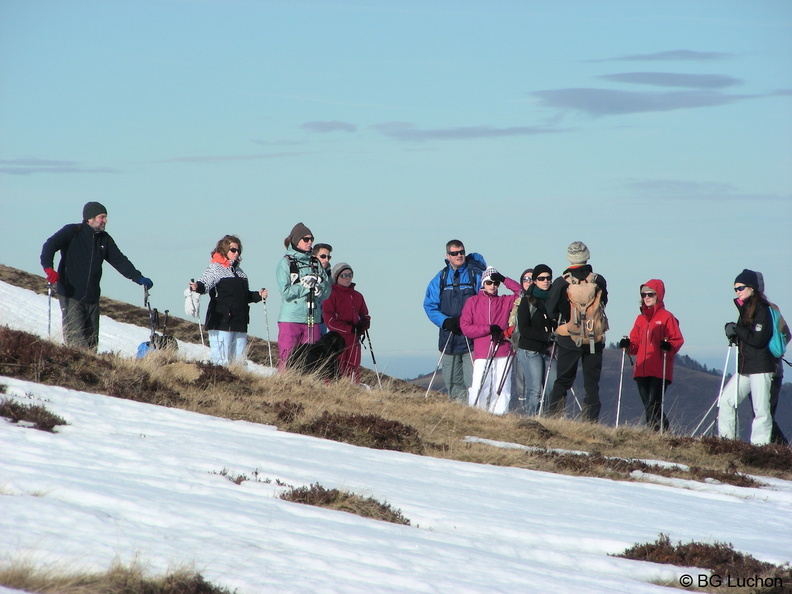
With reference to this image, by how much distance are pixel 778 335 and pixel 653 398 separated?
2256 mm

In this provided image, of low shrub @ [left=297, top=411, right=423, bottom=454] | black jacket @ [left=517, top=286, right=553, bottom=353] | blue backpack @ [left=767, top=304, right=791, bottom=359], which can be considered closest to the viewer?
low shrub @ [left=297, top=411, right=423, bottom=454]

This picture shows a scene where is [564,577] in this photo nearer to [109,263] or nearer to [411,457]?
[411,457]

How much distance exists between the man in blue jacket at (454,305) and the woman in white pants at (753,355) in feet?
12.5

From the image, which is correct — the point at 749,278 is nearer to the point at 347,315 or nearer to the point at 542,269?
the point at 542,269

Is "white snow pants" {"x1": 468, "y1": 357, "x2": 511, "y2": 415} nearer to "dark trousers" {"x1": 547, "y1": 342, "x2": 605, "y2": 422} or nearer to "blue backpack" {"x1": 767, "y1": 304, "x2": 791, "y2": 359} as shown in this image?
"dark trousers" {"x1": 547, "y1": 342, "x2": 605, "y2": 422}

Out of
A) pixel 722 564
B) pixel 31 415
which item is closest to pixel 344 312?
pixel 31 415

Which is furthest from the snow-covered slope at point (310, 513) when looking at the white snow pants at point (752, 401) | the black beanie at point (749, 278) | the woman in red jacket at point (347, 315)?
the woman in red jacket at point (347, 315)

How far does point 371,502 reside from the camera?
20.6 feet

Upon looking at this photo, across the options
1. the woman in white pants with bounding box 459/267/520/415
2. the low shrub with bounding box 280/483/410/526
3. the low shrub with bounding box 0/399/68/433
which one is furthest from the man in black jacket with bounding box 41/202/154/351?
the low shrub with bounding box 280/483/410/526

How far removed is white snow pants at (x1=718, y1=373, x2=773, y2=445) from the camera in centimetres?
1247

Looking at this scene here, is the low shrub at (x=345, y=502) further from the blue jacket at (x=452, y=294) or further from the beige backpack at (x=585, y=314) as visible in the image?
the blue jacket at (x=452, y=294)

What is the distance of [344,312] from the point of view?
46.3 feet

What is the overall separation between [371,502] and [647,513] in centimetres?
259

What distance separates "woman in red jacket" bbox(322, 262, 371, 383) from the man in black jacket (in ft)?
10.5
